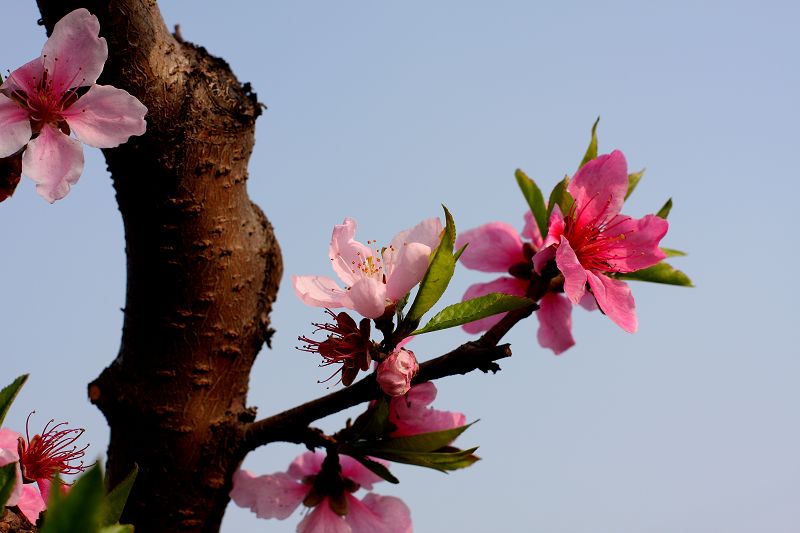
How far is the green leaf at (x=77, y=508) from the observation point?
0.62m

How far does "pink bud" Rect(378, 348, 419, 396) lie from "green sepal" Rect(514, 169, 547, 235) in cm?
43

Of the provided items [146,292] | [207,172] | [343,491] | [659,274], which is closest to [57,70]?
[207,172]

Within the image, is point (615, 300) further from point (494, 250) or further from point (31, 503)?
point (31, 503)

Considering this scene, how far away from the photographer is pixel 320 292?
1.29 metres

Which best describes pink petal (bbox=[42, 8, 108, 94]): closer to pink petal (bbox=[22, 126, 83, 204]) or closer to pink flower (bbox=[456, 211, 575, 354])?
pink petal (bbox=[22, 126, 83, 204])

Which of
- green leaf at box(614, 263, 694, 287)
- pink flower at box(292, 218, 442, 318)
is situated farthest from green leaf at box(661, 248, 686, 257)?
pink flower at box(292, 218, 442, 318)

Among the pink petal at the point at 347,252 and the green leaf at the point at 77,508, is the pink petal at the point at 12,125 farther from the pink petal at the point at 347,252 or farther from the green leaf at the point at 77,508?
the green leaf at the point at 77,508

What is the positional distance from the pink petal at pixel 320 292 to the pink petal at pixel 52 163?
37cm

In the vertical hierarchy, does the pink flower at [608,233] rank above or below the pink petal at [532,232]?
below

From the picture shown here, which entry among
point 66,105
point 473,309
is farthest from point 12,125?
point 473,309

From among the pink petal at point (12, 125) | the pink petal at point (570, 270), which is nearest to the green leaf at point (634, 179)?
the pink petal at point (570, 270)

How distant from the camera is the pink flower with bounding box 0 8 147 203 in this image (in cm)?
132

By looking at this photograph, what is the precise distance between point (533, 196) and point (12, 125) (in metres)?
0.87

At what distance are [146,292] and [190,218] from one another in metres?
0.16
